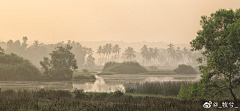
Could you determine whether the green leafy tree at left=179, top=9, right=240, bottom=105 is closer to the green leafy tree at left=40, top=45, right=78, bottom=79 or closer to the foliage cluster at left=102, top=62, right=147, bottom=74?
the green leafy tree at left=40, top=45, right=78, bottom=79

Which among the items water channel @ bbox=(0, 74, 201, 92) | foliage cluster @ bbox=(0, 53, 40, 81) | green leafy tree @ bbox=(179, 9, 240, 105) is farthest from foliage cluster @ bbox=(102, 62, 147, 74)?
green leafy tree @ bbox=(179, 9, 240, 105)

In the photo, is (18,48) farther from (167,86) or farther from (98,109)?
(98,109)

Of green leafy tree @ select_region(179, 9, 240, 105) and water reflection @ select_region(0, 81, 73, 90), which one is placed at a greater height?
green leafy tree @ select_region(179, 9, 240, 105)

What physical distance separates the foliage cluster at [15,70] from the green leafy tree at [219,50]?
115 ft

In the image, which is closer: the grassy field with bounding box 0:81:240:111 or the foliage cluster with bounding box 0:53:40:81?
the grassy field with bounding box 0:81:240:111

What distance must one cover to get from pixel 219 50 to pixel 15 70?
124 ft

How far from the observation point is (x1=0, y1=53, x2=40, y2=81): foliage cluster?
126 feet

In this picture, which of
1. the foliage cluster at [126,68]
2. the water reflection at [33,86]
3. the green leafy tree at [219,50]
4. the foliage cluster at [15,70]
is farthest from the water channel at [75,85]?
the foliage cluster at [126,68]

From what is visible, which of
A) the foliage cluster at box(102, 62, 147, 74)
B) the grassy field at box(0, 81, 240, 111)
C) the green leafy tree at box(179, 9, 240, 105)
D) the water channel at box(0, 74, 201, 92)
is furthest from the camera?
the foliage cluster at box(102, 62, 147, 74)

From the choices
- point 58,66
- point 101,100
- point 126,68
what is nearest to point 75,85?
point 58,66

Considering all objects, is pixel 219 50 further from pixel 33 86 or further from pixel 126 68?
pixel 126 68

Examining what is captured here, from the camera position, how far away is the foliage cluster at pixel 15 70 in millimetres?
38375

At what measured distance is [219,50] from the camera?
11531mm

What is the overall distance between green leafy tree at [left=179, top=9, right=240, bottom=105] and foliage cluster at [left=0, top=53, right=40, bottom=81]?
35141 mm
